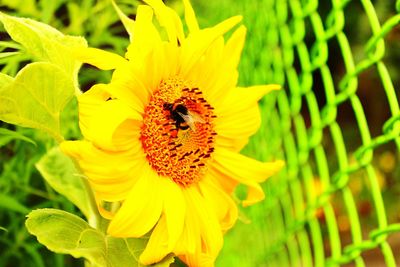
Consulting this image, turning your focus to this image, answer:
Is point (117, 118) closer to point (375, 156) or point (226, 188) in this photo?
point (226, 188)

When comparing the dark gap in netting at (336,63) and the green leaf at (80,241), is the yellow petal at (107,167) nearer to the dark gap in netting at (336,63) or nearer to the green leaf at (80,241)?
the green leaf at (80,241)

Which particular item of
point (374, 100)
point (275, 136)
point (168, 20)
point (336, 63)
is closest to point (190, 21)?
point (168, 20)

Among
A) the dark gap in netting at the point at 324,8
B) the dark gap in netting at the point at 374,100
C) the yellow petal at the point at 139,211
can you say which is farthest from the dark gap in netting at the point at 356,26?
the yellow petal at the point at 139,211

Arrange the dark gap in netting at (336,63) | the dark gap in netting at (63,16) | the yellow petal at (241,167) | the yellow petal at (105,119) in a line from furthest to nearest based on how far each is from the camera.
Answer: the dark gap in netting at (336,63) → the dark gap in netting at (63,16) → the yellow petal at (241,167) → the yellow petal at (105,119)

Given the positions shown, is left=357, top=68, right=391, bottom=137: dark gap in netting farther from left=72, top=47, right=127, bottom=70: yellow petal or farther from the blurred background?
left=72, top=47, right=127, bottom=70: yellow petal

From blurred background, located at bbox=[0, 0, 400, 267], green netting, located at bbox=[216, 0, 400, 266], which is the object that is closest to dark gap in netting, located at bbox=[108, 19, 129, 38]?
blurred background, located at bbox=[0, 0, 400, 267]

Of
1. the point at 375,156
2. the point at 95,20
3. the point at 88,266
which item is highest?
the point at 375,156

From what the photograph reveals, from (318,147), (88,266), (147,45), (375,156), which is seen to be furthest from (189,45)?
(375,156)

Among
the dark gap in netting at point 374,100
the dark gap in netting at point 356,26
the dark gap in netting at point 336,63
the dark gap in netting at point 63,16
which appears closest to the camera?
the dark gap in netting at point 63,16

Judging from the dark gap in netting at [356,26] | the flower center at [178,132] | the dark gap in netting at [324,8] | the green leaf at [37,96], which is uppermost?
the dark gap in netting at [324,8]
